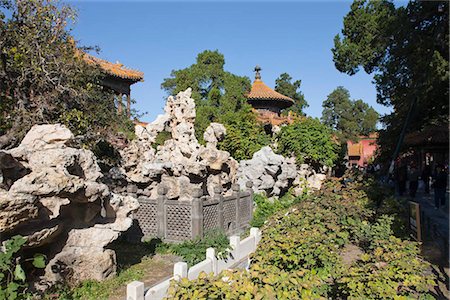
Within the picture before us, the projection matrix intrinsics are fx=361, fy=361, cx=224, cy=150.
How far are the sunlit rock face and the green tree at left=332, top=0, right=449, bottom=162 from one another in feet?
19.7

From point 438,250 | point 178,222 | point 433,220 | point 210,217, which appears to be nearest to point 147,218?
point 178,222

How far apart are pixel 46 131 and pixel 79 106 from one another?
380 centimetres

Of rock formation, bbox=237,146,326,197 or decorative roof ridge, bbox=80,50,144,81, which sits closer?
rock formation, bbox=237,146,326,197

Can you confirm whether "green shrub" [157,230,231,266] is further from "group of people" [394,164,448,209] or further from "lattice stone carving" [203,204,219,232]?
"group of people" [394,164,448,209]

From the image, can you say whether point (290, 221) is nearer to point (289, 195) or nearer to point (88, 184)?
point (88, 184)

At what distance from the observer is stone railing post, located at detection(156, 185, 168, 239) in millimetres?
8641

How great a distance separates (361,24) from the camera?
787 inches

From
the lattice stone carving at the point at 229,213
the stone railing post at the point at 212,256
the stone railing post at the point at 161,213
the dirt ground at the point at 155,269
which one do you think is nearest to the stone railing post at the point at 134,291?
the dirt ground at the point at 155,269

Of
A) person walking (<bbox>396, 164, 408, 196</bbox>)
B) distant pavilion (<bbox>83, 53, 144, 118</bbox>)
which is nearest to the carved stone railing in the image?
person walking (<bbox>396, 164, 408, 196</bbox>)

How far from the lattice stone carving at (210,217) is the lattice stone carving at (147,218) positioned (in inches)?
49.6

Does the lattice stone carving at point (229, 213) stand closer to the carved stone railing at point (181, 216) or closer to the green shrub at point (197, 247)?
the carved stone railing at point (181, 216)

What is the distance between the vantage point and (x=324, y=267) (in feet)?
17.5

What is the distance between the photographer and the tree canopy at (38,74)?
313 inches

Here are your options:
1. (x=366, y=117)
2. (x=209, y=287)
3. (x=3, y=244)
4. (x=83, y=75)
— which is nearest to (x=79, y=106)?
(x=83, y=75)
